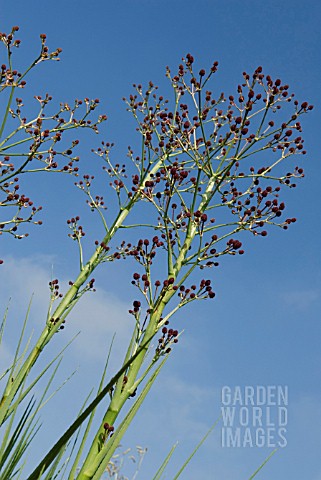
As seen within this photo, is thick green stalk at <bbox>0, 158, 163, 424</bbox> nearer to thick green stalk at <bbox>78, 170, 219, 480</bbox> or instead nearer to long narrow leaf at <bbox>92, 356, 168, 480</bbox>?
thick green stalk at <bbox>78, 170, 219, 480</bbox>

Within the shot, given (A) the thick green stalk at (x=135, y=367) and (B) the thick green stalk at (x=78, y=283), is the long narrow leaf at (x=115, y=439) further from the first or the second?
(B) the thick green stalk at (x=78, y=283)

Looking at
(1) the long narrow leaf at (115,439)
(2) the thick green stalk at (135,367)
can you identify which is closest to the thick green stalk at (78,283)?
(2) the thick green stalk at (135,367)

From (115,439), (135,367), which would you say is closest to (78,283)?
(135,367)

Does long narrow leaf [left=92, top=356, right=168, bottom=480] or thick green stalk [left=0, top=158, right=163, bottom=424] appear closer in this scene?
long narrow leaf [left=92, top=356, right=168, bottom=480]

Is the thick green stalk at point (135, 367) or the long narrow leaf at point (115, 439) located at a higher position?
the thick green stalk at point (135, 367)

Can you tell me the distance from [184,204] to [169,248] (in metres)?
0.51

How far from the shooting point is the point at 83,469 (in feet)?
7.70

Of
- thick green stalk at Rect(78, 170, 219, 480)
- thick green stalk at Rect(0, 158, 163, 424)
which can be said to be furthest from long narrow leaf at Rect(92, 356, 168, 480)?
thick green stalk at Rect(0, 158, 163, 424)

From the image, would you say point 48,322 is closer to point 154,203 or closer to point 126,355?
point 154,203

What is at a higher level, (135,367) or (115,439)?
(135,367)

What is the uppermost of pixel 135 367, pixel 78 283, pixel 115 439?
pixel 78 283

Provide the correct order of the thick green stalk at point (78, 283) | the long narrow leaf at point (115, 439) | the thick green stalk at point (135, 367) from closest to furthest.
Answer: the long narrow leaf at point (115, 439), the thick green stalk at point (135, 367), the thick green stalk at point (78, 283)

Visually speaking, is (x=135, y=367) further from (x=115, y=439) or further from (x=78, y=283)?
(x=78, y=283)

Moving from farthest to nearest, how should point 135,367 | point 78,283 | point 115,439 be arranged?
point 78,283, point 135,367, point 115,439
